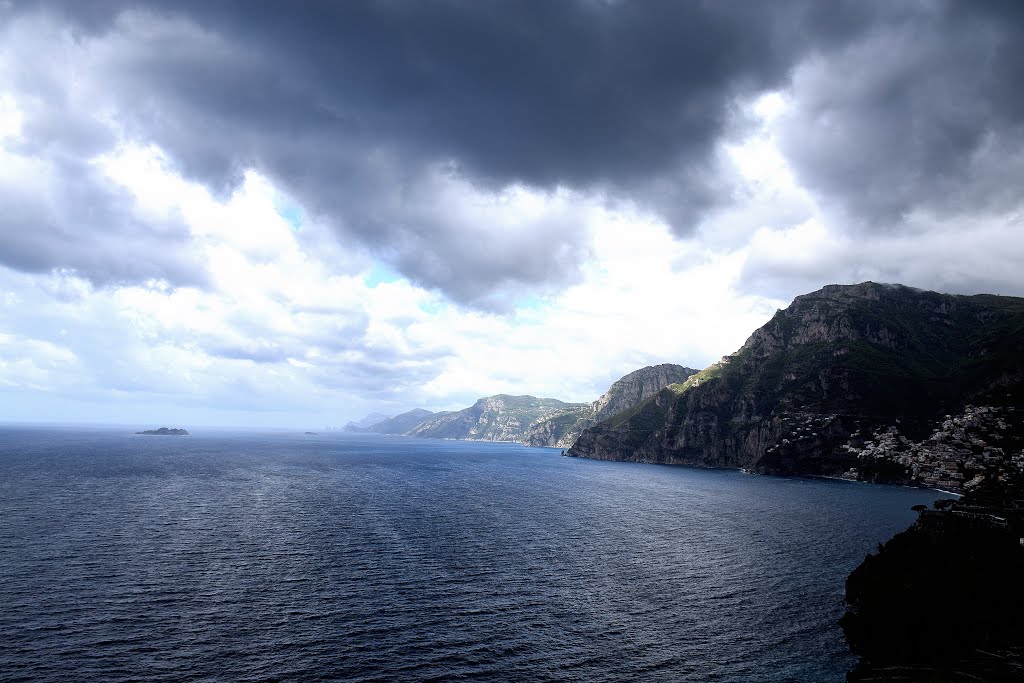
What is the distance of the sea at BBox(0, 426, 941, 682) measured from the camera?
5366cm

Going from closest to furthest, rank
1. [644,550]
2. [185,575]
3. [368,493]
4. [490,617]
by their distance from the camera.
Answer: [490,617], [185,575], [644,550], [368,493]

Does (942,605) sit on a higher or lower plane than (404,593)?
higher

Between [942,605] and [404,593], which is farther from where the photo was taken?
[404,593]

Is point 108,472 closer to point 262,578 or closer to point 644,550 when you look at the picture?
point 262,578

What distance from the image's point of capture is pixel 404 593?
73250 millimetres

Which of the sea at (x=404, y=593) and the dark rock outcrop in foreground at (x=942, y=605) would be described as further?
the dark rock outcrop in foreground at (x=942, y=605)

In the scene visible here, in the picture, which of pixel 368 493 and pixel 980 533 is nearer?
pixel 980 533

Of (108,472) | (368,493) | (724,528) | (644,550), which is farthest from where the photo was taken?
(108,472)

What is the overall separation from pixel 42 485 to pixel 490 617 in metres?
163

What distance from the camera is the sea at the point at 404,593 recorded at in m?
53.7

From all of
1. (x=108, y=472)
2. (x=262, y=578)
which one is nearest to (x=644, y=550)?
(x=262, y=578)

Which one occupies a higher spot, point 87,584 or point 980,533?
point 980,533

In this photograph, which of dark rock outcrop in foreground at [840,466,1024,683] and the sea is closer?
the sea

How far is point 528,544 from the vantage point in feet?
353
